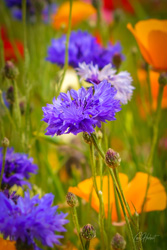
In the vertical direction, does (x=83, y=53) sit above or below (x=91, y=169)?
above

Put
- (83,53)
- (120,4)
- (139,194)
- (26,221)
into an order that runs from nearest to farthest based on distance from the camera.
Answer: (26,221)
(139,194)
(83,53)
(120,4)

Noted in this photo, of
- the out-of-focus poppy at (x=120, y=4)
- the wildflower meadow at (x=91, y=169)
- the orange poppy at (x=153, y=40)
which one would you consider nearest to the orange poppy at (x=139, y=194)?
the wildflower meadow at (x=91, y=169)

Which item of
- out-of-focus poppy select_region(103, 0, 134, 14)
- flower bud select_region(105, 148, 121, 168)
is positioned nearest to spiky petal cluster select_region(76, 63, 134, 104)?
flower bud select_region(105, 148, 121, 168)

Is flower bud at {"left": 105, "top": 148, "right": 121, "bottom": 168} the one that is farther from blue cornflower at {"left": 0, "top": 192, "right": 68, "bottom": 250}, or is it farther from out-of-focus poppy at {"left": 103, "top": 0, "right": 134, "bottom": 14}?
out-of-focus poppy at {"left": 103, "top": 0, "right": 134, "bottom": 14}

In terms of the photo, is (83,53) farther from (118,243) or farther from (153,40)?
(118,243)

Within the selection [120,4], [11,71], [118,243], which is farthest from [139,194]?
[120,4]

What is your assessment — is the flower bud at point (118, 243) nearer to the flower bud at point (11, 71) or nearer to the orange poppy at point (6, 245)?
the orange poppy at point (6, 245)
